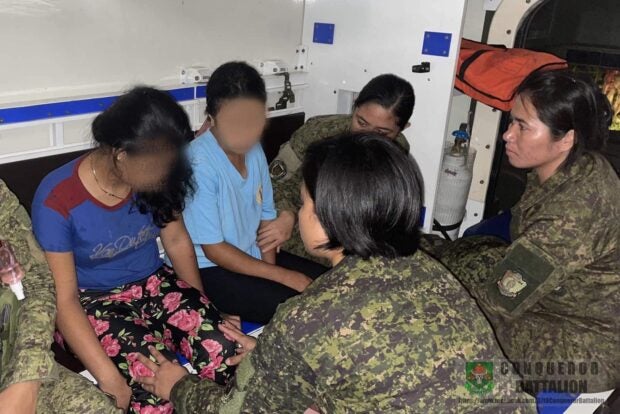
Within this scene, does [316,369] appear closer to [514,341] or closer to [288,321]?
[288,321]

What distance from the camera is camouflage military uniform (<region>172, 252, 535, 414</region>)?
916 mm

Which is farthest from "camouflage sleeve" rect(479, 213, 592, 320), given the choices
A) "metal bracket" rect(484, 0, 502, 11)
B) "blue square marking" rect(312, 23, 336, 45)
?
"metal bracket" rect(484, 0, 502, 11)

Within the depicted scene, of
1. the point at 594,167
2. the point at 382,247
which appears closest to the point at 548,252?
the point at 594,167

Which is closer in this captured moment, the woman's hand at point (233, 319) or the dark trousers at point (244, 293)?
the woman's hand at point (233, 319)

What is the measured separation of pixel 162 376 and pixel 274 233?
798mm

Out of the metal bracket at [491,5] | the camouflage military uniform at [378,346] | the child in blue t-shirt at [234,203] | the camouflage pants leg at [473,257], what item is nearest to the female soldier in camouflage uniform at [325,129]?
the child in blue t-shirt at [234,203]

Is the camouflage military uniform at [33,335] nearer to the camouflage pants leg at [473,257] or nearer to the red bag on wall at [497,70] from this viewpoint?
the camouflage pants leg at [473,257]

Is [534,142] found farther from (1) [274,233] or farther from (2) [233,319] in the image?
(2) [233,319]

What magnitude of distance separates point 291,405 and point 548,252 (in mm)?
871

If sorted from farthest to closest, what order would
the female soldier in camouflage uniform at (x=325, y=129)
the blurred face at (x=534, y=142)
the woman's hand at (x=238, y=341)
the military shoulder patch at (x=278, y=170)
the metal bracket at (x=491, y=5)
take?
the metal bracket at (x=491, y=5) → the military shoulder patch at (x=278, y=170) → the female soldier in camouflage uniform at (x=325, y=129) → the blurred face at (x=534, y=142) → the woman's hand at (x=238, y=341)

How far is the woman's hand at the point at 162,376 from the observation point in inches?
49.7

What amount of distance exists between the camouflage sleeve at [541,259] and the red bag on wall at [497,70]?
1.10 m

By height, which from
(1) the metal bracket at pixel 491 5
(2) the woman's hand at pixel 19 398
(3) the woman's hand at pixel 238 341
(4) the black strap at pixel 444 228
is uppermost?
(1) the metal bracket at pixel 491 5

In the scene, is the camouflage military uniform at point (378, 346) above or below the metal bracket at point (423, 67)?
below
